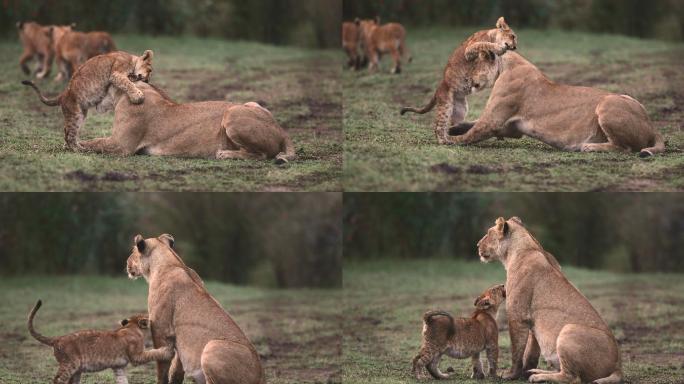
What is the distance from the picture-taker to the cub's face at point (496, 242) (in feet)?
27.8

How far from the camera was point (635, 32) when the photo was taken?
2178cm

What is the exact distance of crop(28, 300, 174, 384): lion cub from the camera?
7.64 metres

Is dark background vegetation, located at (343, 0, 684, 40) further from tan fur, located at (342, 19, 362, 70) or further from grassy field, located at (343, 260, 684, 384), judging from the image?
grassy field, located at (343, 260, 684, 384)

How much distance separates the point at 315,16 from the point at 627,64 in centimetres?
691

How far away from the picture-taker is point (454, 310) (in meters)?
11.9

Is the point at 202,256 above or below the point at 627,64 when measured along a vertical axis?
below

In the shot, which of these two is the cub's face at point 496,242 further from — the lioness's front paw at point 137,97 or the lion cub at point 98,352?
the lioness's front paw at point 137,97

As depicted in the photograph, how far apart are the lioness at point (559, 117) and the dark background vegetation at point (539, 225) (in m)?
5.02

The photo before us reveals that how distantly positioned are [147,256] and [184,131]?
76.6 inches

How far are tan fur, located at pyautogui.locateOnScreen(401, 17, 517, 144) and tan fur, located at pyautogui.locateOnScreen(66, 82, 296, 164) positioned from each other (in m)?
1.43

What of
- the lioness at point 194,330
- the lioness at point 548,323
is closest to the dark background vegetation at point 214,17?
the lioness at point 548,323

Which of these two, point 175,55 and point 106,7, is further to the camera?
point 106,7

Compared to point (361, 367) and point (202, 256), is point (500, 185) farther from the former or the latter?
point (202, 256)

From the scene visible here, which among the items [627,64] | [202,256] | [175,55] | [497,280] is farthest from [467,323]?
[175,55]
